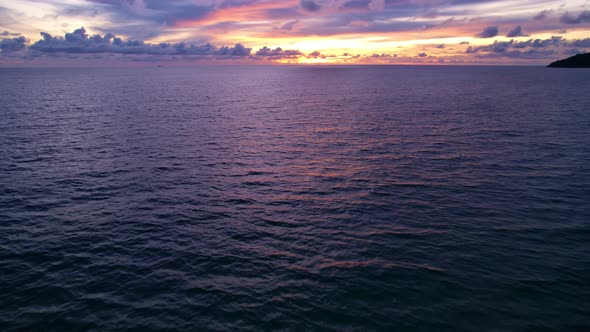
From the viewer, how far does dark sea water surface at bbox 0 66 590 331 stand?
21781 millimetres

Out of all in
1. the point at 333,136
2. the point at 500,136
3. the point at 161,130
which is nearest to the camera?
the point at 500,136


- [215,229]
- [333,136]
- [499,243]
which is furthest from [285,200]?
[333,136]

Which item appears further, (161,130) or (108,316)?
(161,130)

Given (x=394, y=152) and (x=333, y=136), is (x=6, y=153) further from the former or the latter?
(x=394, y=152)

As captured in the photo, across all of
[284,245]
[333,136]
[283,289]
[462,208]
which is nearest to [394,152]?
[333,136]

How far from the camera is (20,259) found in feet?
91.0

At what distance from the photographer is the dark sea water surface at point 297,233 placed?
858 inches

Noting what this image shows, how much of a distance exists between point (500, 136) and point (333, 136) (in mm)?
30514

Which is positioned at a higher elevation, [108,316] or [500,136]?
[500,136]

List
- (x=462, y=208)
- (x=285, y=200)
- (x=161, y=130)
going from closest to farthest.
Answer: (x=462, y=208) < (x=285, y=200) < (x=161, y=130)

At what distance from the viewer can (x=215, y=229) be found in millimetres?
32781

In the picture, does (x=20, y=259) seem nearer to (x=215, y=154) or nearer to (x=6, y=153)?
(x=215, y=154)

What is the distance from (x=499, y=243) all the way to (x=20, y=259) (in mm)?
38550

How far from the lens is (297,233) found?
31.7 meters
